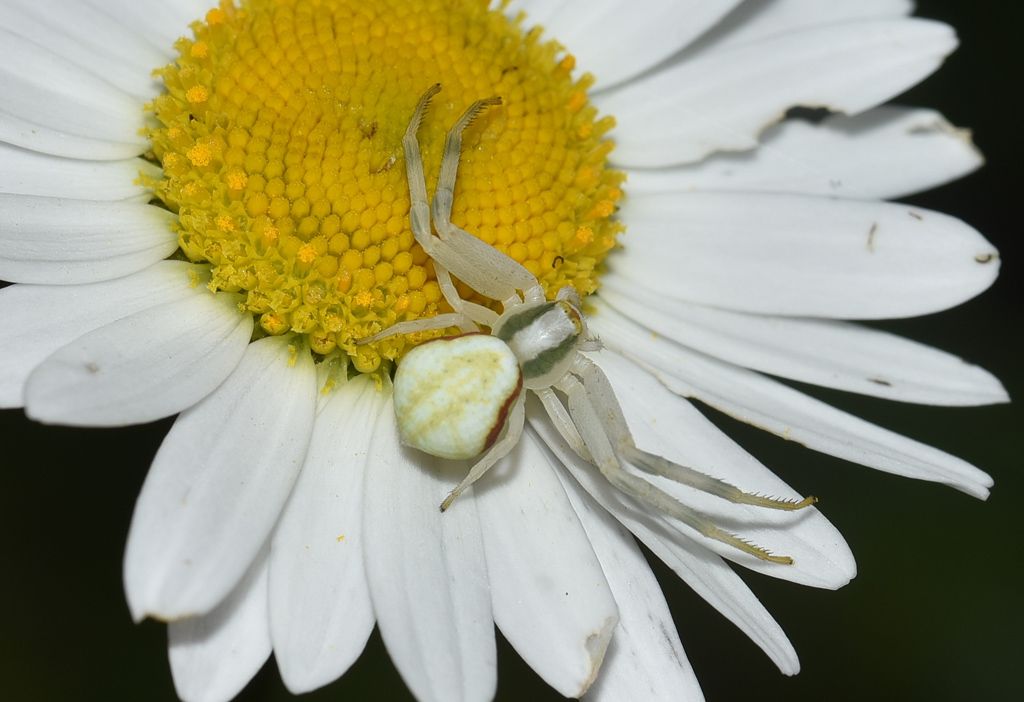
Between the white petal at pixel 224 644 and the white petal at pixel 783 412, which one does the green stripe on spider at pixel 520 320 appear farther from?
the white petal at pixel 224 644

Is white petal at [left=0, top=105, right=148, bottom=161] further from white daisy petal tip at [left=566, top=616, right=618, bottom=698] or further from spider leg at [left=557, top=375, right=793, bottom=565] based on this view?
white daisy petal tip at [left=566, top=616, right=618, bottom=698]

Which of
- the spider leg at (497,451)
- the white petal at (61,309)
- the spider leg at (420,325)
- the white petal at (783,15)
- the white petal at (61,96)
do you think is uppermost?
the white petal at (61,96)

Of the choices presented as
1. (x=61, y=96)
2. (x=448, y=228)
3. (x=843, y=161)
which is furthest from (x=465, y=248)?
(x=843, y=161)

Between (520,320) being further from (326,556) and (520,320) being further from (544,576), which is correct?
(326,556)

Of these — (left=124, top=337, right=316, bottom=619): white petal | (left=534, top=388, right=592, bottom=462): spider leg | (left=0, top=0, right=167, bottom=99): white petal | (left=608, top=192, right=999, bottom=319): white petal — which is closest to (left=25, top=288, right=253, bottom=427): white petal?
(left=124, top=337, right=316, bottom=619): white petal

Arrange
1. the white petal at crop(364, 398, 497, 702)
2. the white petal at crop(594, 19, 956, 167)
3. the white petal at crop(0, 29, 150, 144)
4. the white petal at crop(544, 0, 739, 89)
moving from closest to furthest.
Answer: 1. the white petal at crop(364, 398, 497, 702)
2. the white petal at crop(0, 29, 150, 144)
3. the white petal at crop(594, 19, 956, 167)
4. the white petal at crop(544, 0, 739, 89)

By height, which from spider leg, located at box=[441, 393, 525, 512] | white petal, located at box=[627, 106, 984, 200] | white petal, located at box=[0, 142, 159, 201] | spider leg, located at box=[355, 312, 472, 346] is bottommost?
spider leg, located at box=[441, 393, 525, 512]

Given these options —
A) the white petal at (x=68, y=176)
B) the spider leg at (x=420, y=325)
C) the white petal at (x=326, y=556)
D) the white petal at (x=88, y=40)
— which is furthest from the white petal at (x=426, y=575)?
the white petal at (x=88, y=40)
